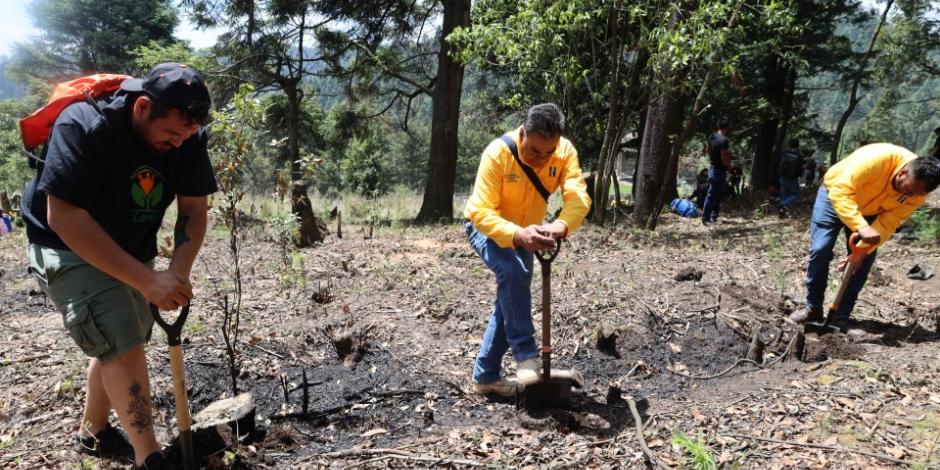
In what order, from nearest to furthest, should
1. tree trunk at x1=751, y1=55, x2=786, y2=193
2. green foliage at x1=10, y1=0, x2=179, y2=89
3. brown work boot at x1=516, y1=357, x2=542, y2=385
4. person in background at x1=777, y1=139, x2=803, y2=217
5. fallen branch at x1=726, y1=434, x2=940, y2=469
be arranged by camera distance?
fallen branch at x1=726, y1=434, x2=940, y2=469, brown work boot at x1=516, y1=357, x2=542, y2=385, person in background at x1=777, y1=139, x2=803, y2=217, tree trunk at x1=751, y1=55, x2=786, y2=193, green foliage at x1=10, y1=0, x2=179, y2=89

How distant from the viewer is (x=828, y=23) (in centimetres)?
1730

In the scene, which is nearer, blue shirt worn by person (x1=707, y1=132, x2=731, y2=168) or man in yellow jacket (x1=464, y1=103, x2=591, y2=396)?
man in yellow jacket (x1=464, y1=103, x2=591, y2=396)

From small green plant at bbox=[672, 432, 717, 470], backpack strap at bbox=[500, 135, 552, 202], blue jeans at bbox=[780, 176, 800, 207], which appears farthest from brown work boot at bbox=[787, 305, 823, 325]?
blue jeans at bbox=[780, 176, 800, 207]

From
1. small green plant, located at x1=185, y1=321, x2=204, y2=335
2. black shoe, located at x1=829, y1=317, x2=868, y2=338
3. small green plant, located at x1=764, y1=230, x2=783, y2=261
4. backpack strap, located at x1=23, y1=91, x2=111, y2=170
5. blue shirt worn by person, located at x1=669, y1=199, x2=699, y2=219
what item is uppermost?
backpack strap, located at x1=23, y1=91, x2=111, y2=170

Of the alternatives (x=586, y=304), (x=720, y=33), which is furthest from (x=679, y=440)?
(x=720, y=33)

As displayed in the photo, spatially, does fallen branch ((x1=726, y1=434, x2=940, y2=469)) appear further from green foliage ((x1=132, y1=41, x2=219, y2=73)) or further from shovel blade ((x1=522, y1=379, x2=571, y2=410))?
green foliage ((x1=132, y1=41, x2=219, y2=73))

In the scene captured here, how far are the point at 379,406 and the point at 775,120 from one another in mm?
17723

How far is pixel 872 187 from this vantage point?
167 inches

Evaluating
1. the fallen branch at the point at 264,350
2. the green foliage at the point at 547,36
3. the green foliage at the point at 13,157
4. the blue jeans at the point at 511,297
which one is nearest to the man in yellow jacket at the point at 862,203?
the blue jeans at the point at 511,297

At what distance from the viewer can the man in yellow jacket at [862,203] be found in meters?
4.00

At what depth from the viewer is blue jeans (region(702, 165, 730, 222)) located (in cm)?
1001

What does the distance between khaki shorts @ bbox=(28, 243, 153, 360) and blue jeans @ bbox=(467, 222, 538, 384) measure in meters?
1.80

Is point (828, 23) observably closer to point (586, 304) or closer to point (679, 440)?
point (586, 304)

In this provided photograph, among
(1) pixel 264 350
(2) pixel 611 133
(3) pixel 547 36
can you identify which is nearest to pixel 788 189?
(2) pixel 611 133
